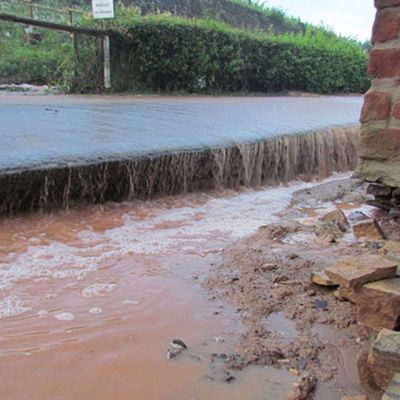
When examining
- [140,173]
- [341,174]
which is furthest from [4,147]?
[341,174]

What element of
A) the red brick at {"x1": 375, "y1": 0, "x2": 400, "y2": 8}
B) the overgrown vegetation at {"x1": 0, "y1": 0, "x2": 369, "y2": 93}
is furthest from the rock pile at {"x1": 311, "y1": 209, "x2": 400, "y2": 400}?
the overgrown vegetation at {"x1": 0, "y1": 0, "x2": 369, "y2": 93}

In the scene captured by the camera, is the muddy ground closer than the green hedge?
Yes

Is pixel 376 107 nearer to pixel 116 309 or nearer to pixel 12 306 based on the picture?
pixel 116 309

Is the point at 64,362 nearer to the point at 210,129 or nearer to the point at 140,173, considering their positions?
the point at 140,173

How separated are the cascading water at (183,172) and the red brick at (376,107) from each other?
1989mm

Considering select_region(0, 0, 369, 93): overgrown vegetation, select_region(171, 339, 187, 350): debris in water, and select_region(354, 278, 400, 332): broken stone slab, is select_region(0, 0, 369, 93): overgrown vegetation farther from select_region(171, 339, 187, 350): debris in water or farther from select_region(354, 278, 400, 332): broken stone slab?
select_region(354, 278, 400, 332): broken stone slab

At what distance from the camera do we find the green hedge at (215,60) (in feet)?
35.2

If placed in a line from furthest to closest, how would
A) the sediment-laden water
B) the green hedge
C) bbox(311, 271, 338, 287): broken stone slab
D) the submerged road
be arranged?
the green hedge < the submerged road < the sediment-laden water < bbox(311, 271, 338, 287): broken stone slab

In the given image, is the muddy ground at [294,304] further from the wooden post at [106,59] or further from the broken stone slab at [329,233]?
the wooden post at [106,59]

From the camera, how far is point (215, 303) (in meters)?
2.25

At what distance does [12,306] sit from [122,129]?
10.5ft

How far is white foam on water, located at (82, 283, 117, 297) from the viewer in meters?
2.36

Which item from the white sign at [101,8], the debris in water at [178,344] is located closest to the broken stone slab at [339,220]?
the debris in water at [178,344]

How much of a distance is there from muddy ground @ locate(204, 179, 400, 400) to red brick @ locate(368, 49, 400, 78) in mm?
937
